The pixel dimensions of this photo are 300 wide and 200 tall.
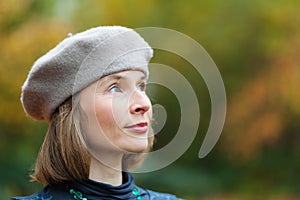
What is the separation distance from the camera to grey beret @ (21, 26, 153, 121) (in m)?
2.24

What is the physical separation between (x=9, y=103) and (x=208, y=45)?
6381 mm

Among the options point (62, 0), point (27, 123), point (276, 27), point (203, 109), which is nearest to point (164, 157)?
point (27, 123)

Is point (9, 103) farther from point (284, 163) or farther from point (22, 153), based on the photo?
point (284, 163)

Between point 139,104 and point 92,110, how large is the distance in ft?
0.50

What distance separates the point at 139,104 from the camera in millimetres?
2207

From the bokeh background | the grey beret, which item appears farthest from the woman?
the bokeh background

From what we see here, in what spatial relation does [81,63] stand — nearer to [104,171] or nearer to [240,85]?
[104,171]

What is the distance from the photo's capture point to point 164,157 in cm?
243

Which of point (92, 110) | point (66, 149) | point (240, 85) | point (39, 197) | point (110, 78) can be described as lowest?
point (39, 197)

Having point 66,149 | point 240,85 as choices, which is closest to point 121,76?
point 66,149

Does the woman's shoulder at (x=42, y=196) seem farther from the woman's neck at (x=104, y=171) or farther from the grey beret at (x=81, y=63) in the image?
the grey beret at (x=81, y=63)

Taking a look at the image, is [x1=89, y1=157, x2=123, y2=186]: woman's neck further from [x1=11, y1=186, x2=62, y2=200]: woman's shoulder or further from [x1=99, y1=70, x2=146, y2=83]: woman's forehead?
[x1=99, y1=70, x2=146, y2=83]: woman's forehead

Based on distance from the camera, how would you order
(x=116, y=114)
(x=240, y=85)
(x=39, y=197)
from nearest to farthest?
(x=116, y=114), (x=39, y=197), (x=240, y=85)

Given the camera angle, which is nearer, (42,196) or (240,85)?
(42,196)
